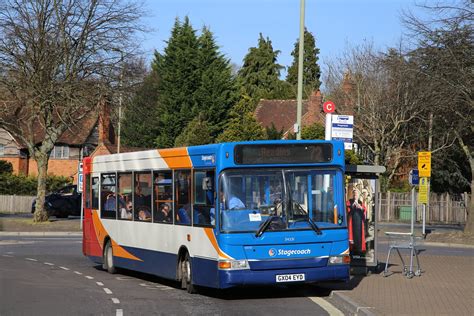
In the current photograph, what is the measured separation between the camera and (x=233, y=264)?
1384 centimetres

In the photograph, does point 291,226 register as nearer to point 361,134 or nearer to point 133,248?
point 133,248

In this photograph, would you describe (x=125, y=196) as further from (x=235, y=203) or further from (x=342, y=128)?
(x=235, y=203)

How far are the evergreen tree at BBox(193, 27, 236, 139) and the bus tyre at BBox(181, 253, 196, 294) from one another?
52934 millimetres

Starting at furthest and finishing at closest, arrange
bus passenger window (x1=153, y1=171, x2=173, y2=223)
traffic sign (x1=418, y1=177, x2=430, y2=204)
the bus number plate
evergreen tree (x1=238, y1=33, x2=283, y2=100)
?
evergreen tree (x1=238, y1=33, x2=283, y2=100)
traffic sign (x1=418, y1=177, x2=430, y2=204)
bus passenger window (x1=153, y1=171, x2=173, y2=223)
the bus number plate

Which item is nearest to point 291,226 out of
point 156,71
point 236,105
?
point 236,105

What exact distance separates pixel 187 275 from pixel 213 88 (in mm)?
55128

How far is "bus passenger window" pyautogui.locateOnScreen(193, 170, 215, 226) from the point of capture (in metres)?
14.4

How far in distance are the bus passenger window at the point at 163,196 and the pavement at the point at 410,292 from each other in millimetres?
Result: 3317

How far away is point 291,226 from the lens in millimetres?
14281

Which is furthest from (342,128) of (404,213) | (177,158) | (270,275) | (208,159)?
(404,213)

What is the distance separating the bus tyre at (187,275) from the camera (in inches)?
603

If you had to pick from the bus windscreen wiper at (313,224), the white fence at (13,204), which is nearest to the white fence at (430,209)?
the white fence at (13,204)

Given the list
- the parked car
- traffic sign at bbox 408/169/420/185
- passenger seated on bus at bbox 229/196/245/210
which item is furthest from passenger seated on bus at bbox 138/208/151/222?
the parked car

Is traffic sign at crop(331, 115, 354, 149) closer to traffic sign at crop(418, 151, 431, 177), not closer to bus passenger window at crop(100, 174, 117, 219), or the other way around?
bus passenger window at crop(100, 174, 117, 219)
